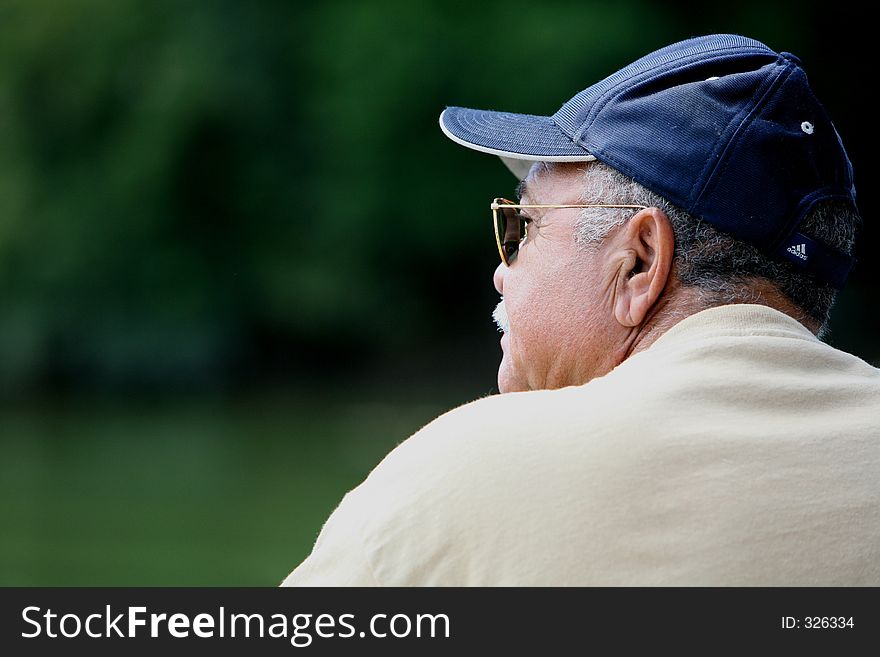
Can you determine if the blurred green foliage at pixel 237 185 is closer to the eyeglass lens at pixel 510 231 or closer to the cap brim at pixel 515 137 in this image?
the cap brim at pixel 515 137

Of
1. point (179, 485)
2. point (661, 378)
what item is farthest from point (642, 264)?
point (179, 485)

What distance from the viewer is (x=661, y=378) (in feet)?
4.36

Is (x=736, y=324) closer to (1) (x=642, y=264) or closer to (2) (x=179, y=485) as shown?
(1) (x=642, y=264)

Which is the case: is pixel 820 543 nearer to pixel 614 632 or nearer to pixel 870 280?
pixel 614 632

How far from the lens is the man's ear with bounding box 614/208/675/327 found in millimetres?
1603

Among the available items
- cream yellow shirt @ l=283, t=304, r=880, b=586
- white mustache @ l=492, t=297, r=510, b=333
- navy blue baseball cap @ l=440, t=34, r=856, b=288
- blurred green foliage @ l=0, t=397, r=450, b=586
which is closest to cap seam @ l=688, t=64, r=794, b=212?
navy blue baseball cap @ l=440, t=34, r=856, b=288

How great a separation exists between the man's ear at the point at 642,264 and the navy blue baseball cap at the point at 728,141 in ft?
0.14

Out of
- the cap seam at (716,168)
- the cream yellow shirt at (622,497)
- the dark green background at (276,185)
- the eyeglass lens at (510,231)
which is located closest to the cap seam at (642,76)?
the cap seam at (716,168)

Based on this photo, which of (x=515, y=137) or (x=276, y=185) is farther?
(x=276, y=185)

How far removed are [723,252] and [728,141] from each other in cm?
15

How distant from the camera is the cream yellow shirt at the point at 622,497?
46.7 inches

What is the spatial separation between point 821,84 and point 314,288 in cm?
770

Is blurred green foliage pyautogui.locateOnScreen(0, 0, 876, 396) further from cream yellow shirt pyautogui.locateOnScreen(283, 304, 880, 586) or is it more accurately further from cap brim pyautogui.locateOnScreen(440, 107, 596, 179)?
cream yellow shirt pyautogui.locateOnScreen(283, 304, 880, 586)

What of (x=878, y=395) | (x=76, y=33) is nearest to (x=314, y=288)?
(x=76, y=33)
